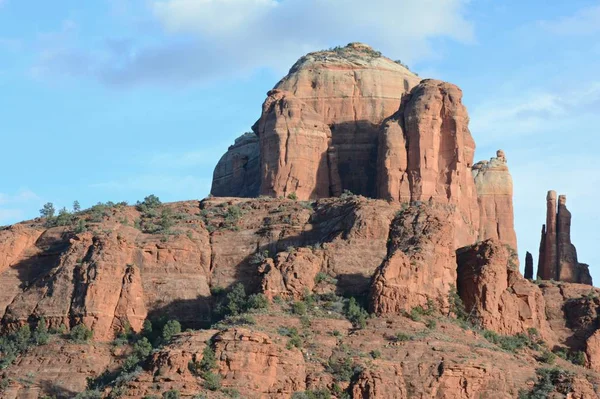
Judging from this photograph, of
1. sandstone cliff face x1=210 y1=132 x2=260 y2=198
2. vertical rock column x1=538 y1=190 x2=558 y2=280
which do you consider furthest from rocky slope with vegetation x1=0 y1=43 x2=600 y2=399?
vertical rock column x1=538 y1=190 x2=558 y2=280

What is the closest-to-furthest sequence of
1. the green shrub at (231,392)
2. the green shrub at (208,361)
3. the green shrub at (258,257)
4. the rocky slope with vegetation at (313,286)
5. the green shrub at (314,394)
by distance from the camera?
the green shrub at (231,392)
the green shrub at (208,361)
the green shrub at (314,394)
the rocky slope with vegetation at (313,286)
the green shrub at (258,257)

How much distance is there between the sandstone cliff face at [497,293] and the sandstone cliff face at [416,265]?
1.19m

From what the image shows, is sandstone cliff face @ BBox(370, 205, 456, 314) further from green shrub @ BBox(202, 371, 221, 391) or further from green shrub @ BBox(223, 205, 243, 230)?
green shrub @ BBox(202, 371, 221, 391)

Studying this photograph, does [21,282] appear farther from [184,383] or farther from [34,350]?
[184,383]

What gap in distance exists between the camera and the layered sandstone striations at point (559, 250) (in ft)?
402

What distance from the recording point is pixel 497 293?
328 ft

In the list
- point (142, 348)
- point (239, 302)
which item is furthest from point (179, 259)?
point (142, 348)

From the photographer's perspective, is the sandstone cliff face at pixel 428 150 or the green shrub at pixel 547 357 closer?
the green shrub at pixel 547 357

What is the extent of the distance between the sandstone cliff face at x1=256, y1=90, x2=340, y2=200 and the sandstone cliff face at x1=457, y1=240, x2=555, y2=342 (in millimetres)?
14904

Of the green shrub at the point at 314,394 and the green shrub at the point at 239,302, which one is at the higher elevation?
the green shrub at the point at 239,302

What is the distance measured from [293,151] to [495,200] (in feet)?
52.6

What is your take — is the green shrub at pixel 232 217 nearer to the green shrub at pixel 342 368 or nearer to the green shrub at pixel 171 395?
the green shrub at pixel 342 368

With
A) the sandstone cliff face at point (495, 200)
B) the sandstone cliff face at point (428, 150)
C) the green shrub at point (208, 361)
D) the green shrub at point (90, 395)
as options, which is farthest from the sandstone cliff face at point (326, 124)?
the green shrub at point (90, 395)

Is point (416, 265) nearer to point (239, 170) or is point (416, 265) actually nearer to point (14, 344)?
point (14, 344)
